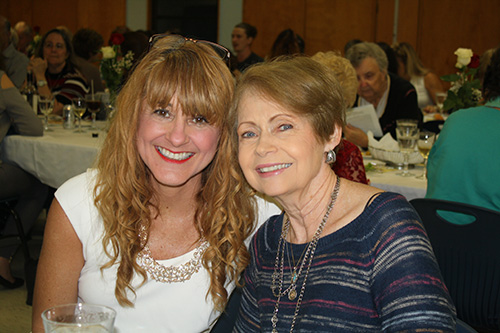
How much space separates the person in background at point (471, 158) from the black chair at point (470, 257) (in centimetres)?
31

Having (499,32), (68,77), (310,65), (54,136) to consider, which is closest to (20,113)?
(54,136)

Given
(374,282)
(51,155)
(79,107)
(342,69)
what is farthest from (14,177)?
(374,282)

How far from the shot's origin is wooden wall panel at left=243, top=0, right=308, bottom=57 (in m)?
9.52

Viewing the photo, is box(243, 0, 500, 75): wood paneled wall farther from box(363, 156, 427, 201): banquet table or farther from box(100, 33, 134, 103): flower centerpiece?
box(363, 156, 427, 201): banquet table

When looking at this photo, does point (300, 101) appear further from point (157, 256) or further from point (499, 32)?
point (499, 32)

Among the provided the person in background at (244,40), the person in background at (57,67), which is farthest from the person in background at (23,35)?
the person in background at (244,40)

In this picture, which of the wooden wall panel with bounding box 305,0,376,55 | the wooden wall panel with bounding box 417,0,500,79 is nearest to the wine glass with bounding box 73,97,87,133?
the wooden wall panel with bounding box 305,0,376,55

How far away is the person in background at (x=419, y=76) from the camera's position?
716 cm

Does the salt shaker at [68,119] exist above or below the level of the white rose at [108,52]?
below

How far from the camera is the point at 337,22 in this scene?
9.28 metres

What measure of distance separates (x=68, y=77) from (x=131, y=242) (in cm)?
463

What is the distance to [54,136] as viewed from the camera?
13.0 feet

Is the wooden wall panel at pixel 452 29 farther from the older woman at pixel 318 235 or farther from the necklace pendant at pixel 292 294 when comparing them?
the necklace pendant at pixel 292 294

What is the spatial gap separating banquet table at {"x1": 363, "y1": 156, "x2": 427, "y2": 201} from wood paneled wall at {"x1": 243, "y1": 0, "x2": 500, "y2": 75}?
6175 millimetres
